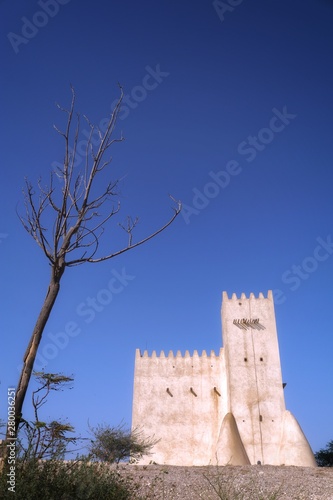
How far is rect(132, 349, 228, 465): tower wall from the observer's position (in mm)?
21281

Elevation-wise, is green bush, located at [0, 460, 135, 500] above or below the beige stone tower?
below

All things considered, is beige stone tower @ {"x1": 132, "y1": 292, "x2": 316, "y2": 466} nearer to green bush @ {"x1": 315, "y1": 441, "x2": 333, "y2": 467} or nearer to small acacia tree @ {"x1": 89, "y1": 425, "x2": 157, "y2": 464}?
small acacia tree @ {"x1": 89, "y1": 425, "x2": 157, "y2": 464}

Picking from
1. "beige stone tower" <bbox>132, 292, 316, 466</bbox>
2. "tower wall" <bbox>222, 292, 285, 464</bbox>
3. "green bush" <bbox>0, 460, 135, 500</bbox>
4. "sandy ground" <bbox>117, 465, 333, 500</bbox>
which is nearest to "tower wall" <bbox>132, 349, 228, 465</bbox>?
"beige stone tower" <bbox>132, 292, 316, 466</bbox>

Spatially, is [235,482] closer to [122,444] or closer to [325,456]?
[122,444]

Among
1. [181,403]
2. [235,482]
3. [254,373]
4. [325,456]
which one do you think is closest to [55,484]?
[235,482]

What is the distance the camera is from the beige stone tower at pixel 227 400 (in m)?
18.7

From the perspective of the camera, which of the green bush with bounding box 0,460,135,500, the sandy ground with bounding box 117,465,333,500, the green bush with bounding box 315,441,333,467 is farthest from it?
the green bush with bounding box 315,441,333,467

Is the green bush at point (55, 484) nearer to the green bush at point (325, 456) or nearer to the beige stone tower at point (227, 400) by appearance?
the beige stone tower at point (227, 400)

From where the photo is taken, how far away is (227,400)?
2045 cm

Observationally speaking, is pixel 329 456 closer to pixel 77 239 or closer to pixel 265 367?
pixel 265 367

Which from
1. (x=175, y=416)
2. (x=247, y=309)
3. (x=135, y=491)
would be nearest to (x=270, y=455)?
(x=175, y=416)

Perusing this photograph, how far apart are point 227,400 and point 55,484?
50.5 ft

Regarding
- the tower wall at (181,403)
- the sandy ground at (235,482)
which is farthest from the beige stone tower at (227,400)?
the sandy ground at (235,482)

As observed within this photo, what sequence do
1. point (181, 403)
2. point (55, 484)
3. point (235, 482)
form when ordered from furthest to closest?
1. point (181, 403)
2. point (235, 482)
3. point (55, 484)
